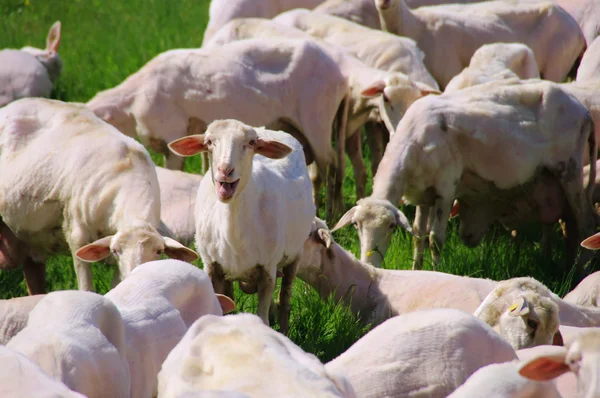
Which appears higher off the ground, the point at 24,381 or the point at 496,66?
the point at 24,381

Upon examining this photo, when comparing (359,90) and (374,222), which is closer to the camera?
(374,222)

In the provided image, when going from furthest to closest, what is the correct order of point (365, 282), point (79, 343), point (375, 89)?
point (375, 89)
point (365, 282)
point (79, 343)

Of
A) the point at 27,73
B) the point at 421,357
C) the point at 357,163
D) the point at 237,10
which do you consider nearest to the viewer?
the point at 421,357

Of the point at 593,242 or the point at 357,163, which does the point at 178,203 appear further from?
the point at 593,242

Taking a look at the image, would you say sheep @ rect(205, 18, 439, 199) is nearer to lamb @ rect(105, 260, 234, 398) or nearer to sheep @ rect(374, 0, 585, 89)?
sheep @ rect(374, 0, 585, 89)

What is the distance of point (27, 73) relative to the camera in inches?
542

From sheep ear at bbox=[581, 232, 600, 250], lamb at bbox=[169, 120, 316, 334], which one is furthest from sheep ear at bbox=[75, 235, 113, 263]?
sheep ear at bbox=[581, 232, 600, 250]

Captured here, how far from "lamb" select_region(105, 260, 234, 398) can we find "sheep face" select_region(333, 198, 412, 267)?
2.28 m

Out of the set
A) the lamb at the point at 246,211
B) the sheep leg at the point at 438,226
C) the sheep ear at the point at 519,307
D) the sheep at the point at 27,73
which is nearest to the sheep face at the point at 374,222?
the sheep leg at the point at 438,226

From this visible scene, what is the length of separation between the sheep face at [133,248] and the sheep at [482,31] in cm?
569

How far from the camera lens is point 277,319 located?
739cm

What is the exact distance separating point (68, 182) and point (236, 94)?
2672 mm

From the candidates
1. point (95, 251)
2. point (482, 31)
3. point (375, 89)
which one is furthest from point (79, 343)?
point (482, 31)

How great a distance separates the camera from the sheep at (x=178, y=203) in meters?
8.88
